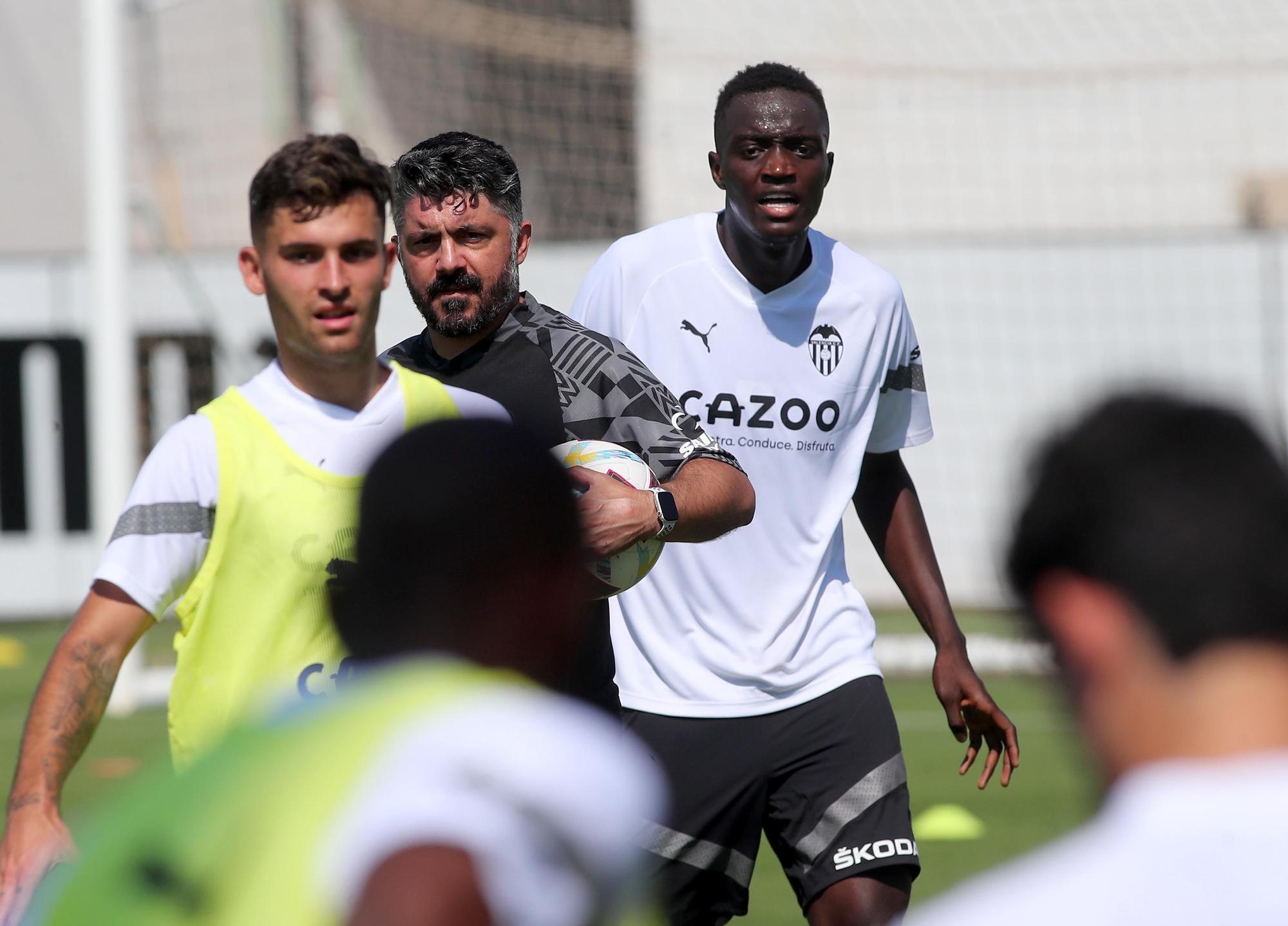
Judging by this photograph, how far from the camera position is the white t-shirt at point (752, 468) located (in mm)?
4145

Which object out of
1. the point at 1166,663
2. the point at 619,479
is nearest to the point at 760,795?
the point at 619,479

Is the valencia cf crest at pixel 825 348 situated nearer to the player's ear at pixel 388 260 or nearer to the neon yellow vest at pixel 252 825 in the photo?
the player's ear at pixel 388 260

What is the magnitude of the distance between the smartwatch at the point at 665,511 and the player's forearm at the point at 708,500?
0.04ft

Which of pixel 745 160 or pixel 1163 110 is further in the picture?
pixel 1163 110

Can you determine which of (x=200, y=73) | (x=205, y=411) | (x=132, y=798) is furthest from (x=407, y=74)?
(x=132, y=798)

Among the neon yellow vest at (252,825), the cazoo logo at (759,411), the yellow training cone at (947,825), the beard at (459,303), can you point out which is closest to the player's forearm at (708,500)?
the beard at (459,303)

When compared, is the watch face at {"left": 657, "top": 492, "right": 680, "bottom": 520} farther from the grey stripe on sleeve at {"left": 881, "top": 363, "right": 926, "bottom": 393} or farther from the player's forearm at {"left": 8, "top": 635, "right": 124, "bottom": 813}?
the grey stripe on sleeve at {"left": 881, "top": 363, "right": 926, "bottom": 393}

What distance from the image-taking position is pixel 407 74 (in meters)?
17.1

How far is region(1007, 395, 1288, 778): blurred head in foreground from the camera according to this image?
133cm

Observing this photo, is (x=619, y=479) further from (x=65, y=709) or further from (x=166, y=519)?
(x=65, y=709)

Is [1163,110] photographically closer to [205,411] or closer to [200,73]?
[200,73]

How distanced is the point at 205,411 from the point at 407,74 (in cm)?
1488

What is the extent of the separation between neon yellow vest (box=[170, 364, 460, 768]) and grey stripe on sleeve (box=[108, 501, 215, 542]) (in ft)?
0.10

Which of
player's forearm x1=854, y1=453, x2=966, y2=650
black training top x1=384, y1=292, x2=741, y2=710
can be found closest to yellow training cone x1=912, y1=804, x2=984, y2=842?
player's forearm x1=854, y1=453, x2=966, y2=650
